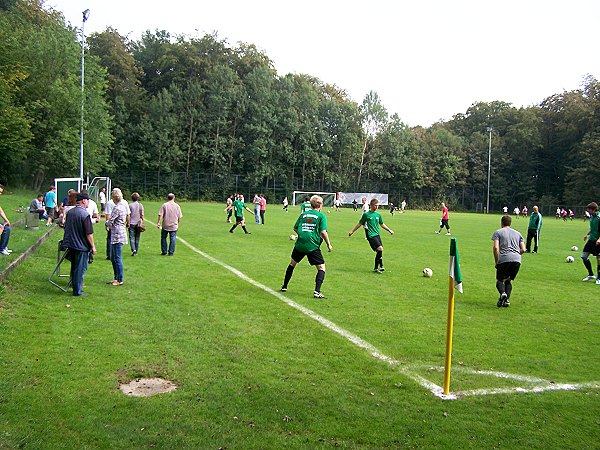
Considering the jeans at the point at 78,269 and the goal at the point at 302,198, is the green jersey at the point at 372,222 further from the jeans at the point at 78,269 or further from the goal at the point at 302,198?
the goal at the point at 302,198

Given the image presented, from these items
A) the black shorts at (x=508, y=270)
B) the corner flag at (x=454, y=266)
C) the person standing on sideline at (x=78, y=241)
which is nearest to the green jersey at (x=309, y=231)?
the black shorts at (x=508, y=270)

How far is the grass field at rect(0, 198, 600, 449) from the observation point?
15.0 ft

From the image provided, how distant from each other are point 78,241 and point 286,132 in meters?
69.0

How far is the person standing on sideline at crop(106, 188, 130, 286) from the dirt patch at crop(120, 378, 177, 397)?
5568mm

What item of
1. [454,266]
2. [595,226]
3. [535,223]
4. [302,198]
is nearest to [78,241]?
[454,266]

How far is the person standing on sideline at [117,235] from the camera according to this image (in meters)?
10.8

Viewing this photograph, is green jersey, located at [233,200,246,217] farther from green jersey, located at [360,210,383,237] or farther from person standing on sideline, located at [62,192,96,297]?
person standing on sideline, located at [62,192,96,297]

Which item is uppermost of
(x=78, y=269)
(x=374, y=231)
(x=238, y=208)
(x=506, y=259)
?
(x=238, y=208)

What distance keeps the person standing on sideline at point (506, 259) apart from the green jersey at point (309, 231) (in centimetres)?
330

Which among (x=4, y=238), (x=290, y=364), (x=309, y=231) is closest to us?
(x=290, y=364)

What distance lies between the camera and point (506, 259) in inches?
404

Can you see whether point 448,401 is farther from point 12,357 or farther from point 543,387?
point 12,357

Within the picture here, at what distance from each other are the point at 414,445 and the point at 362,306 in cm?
525

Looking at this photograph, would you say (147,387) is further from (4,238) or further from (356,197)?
(356,197)
